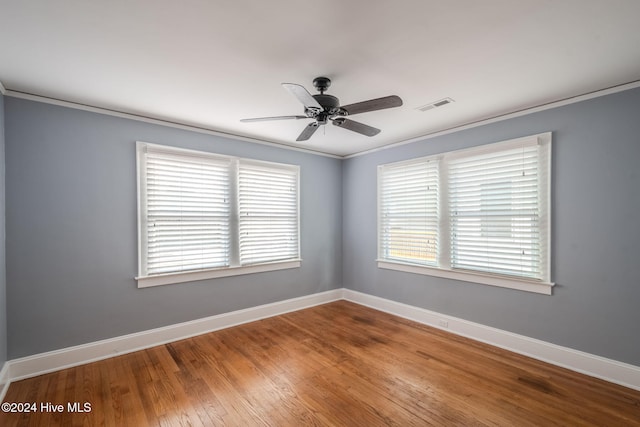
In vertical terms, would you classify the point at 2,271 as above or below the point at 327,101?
below

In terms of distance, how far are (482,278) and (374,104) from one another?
99.6 inches

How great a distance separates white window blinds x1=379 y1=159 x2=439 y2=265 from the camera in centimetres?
390

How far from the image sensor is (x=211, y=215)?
12.1ft

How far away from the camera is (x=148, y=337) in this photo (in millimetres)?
3191

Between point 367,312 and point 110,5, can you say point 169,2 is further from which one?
point 367,312

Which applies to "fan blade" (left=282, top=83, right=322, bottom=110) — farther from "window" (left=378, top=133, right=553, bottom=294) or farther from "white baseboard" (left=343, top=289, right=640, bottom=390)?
"white baseboard" (left=343, top=289, right=640, bottom=390)

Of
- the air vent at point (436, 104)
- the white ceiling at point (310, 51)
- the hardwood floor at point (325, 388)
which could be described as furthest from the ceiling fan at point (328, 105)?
the hardwood floor at point (325, 388)

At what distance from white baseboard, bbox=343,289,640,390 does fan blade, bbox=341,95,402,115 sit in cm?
283

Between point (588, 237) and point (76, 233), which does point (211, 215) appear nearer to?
point (76, 233)

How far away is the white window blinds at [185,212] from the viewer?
327cm

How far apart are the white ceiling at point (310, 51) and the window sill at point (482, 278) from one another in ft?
6.10

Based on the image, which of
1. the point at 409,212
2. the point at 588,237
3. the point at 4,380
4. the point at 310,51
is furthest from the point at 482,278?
the point at 4,380

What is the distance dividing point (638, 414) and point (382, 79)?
3.19 meters

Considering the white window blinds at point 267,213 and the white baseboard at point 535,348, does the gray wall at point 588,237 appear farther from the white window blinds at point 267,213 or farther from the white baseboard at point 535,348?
the white window blinds at point 267,213
